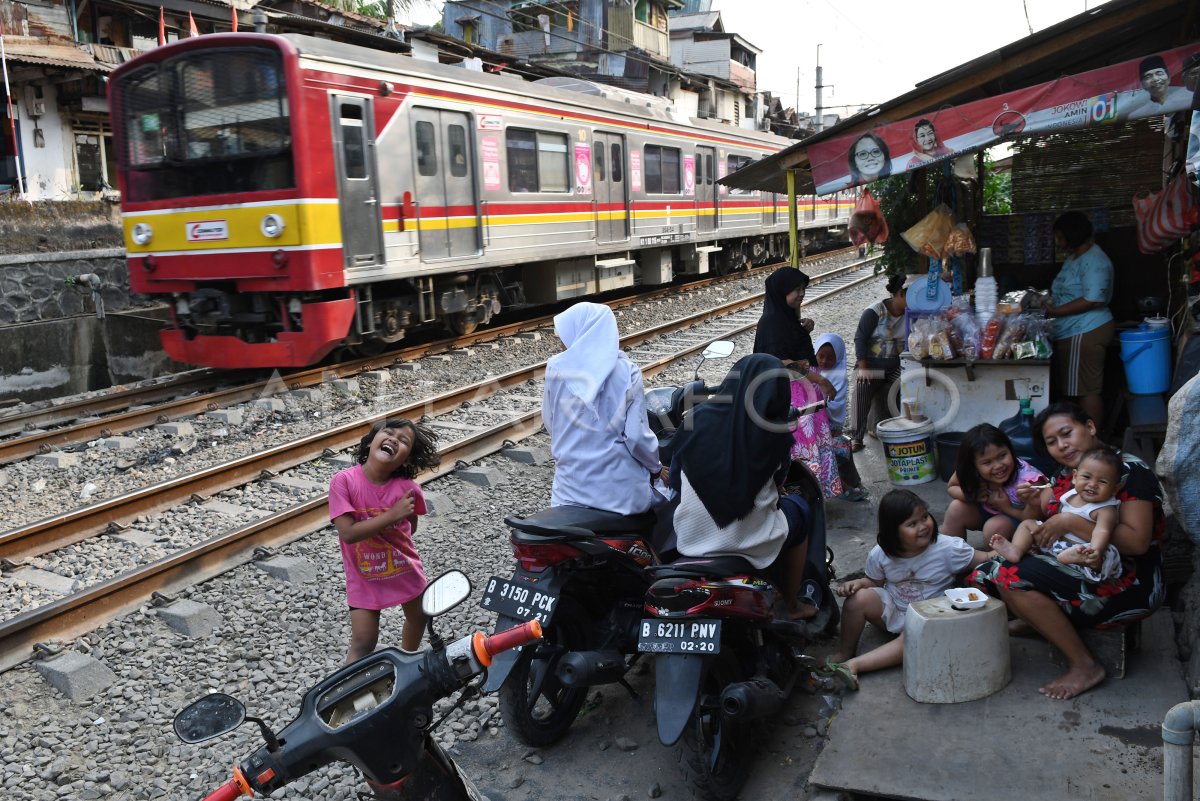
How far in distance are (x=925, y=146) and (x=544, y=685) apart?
4345 mm

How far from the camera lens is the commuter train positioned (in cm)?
880

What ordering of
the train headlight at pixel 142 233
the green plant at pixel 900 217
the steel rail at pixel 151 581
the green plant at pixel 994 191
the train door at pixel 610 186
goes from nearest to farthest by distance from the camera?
the steel rail at pixel 151 581
the green plant at pixel 900 217
the train headlight at pixel 142 233
the green plant at pixel 994 191
the train door at pixel 610 186

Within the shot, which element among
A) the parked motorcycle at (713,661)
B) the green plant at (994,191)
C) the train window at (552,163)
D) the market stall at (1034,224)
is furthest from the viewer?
the train window at (552,163)

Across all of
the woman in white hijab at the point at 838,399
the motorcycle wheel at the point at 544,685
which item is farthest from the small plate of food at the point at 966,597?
the woman in white hijab at the point at 838,399

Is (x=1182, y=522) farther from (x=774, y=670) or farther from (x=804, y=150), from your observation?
(x=804, y=150)

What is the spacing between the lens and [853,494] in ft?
19.7

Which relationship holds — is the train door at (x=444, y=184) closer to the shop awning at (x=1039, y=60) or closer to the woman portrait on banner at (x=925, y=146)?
the shop awning at (x=1039, y=60)

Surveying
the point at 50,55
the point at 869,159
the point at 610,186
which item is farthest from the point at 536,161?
the point at 50,55

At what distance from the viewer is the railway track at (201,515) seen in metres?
4.61

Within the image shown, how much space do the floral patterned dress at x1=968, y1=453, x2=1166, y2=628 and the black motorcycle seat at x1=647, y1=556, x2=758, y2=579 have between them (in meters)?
1.10

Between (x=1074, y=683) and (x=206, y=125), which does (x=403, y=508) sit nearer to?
(x=1074, y=683)

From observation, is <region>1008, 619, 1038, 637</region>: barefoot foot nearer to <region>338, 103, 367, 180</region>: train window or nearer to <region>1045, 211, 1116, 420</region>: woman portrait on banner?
<region>1045, 211, 1116, 420</region>: woman portrait on banner

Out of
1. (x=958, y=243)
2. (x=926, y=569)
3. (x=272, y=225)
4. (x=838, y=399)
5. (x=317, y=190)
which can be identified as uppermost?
(x=317, y=190)

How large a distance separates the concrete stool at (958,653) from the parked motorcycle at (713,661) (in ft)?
1.60
